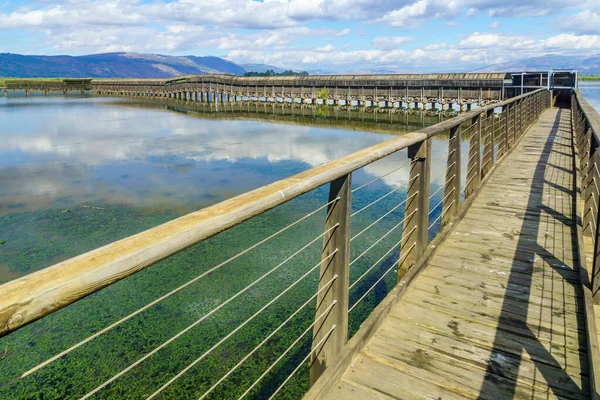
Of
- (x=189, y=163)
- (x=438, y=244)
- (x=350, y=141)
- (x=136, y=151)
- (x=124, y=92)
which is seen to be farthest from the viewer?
(x=124, y=92)

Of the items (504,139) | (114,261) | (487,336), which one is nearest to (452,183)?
(487,336)

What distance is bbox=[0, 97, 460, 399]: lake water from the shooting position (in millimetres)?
4551

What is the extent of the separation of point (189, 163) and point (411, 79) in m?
25.1

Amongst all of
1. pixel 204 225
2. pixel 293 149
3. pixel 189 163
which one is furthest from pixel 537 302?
pixel 293 149

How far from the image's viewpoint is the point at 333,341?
2438mm

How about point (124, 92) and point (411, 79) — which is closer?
point (411, 79)

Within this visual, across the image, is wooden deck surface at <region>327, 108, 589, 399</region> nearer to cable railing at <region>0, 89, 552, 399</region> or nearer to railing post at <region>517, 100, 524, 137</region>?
cable railing at <region>0, 89, 552, 399</region>

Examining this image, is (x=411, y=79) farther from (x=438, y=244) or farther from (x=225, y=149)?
(x=438, y=244)

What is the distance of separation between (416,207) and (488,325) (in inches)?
40.6

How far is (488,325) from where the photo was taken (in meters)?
2.87

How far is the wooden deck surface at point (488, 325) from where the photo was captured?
2299mm

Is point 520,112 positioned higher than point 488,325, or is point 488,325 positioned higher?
point 520,112

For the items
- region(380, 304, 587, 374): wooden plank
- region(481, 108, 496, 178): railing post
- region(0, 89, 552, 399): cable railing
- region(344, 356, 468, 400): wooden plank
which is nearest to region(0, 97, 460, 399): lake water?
region(0, 89, 552, 399): cable railing

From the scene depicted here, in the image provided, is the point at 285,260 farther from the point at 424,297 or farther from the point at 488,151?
the point at 488,151
